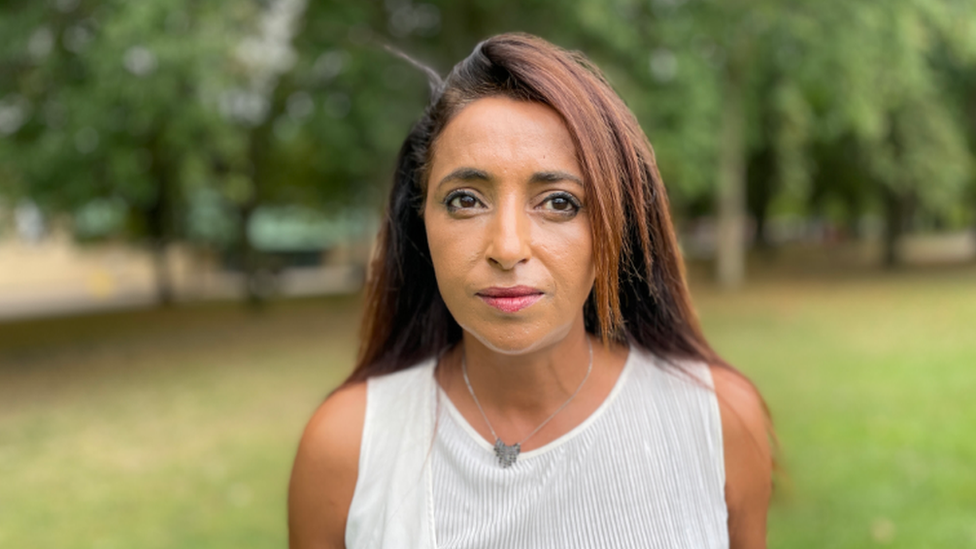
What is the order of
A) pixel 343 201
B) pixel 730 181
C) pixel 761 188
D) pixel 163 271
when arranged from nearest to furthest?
pixel 730 181 → pixel 163 271 → pixel 343 201 → pixel 761 188

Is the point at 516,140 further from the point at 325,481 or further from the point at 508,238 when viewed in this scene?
the point at 325,481

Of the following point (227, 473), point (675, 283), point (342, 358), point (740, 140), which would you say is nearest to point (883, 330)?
point (740, 140)

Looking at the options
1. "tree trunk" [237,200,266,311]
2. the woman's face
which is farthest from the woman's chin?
"tree trunk" [237,200,266,311]

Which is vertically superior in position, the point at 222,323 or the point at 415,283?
the point at 415,283

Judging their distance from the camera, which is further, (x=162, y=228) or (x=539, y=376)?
(x=162, y=228)

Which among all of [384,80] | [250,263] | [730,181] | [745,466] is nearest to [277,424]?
[745,466]

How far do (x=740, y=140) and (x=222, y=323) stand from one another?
11.3m

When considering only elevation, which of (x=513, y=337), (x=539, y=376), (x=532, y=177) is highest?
(x=532, y=177)

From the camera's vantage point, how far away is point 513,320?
1484mm

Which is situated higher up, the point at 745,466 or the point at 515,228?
the point at 515,228

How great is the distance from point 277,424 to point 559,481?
5791 mm

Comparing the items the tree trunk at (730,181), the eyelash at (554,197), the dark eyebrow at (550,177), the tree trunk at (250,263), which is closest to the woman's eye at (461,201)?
the eyelash at (554,197)

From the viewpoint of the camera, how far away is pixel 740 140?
1568 cm

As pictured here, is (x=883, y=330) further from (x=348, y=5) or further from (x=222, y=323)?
(x=222, y=323)
